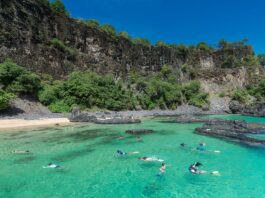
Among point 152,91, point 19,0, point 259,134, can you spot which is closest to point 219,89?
point 152,91

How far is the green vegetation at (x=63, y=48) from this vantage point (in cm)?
5116

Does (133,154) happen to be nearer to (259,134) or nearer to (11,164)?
(11,164)

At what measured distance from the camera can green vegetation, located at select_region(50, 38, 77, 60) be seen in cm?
5116

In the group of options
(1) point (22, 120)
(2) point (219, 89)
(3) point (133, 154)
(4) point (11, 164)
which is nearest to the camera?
(4) point (11, 164)

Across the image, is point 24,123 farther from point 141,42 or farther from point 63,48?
point 141,42

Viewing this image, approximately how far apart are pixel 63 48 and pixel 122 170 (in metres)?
44.6

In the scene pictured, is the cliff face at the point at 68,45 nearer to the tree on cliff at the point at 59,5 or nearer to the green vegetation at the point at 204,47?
the tree on cliff at the point at 59,5

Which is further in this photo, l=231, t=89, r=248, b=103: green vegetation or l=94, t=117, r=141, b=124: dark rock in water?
l=231, t=89, r=248, b=103: green vegetation

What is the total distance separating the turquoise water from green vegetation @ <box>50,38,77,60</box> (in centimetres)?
3421

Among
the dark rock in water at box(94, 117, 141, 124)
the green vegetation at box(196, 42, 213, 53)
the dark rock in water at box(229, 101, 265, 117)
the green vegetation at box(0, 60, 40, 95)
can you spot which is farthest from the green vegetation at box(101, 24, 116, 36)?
the green vegetation at box(196, 42, 213, 53)

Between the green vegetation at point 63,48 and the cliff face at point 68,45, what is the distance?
32 cm

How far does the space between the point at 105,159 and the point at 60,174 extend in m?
3.77

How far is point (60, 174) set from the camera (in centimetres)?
1262

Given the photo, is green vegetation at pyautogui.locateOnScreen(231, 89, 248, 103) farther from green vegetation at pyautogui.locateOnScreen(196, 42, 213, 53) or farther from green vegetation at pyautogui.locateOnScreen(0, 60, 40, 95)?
green vegetation at pyautogui.locateOnScreen(0, 60, 40, 95)
